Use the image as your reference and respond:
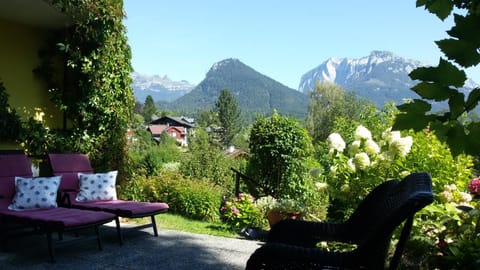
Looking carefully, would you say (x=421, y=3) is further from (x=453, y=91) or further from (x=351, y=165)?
(x=351, y=165)

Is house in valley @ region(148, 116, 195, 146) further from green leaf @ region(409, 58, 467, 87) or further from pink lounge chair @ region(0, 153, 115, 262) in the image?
green leaf @ region(409, 58, 467, 87)

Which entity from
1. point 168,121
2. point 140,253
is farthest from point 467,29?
point 168,121

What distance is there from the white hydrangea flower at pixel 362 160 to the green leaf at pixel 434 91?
10.0ft

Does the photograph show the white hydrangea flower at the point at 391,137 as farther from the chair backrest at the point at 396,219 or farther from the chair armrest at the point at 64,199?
the chair armrest at the point at 64,199

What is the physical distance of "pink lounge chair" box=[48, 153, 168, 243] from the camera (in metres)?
4.84

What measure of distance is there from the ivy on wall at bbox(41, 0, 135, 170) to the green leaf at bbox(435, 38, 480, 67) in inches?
242

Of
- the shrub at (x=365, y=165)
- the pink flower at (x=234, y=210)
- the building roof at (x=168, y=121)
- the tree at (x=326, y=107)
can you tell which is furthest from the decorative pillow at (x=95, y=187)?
the building roof at (x=168, y=121)

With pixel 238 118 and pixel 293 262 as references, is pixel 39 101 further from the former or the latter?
pixel 238 118

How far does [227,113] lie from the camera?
56.4 metres

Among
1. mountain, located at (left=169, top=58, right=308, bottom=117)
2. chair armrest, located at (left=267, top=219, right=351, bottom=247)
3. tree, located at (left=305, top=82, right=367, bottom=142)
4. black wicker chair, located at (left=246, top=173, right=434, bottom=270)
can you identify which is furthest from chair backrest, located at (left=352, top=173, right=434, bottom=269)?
mountain, located at (left=169, top=58, right=308, bottom=117)

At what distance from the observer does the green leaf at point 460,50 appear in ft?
1.92

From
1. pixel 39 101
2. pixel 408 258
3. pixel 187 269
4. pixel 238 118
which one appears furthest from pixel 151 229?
pixel 238 118

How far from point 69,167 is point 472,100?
576 centimetres

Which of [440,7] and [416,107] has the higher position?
[440,7]
